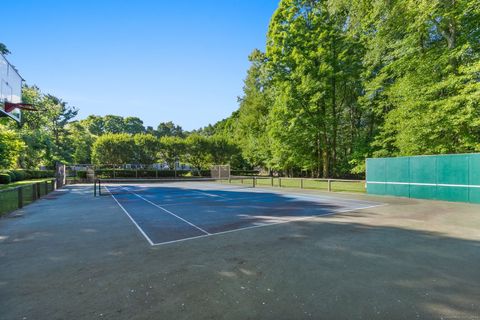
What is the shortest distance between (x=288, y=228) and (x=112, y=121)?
3927 inches

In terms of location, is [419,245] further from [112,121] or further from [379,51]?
[112,121]

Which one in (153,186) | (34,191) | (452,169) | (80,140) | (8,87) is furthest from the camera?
(80,140)

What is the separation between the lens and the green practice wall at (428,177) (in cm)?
1205

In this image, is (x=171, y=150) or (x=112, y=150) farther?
(x=171, y=150)

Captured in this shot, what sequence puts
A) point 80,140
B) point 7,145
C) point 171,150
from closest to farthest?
point 7,145 → point 171,150 → point 80,140

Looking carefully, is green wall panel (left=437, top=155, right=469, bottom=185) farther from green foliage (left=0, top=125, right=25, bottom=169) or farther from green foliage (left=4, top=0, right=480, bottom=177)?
green foliage (left=0, top=125, right=25, bottom=169)

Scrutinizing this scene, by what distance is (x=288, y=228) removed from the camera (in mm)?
7738

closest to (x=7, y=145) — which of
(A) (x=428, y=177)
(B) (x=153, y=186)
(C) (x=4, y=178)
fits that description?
(C) (x=4, y=178)

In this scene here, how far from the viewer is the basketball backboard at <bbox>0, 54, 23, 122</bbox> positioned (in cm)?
1088

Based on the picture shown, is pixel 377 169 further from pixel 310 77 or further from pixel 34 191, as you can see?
pixel 34 191

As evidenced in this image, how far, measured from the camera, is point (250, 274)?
4410 millimetres

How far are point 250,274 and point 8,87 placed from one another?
14.1 m

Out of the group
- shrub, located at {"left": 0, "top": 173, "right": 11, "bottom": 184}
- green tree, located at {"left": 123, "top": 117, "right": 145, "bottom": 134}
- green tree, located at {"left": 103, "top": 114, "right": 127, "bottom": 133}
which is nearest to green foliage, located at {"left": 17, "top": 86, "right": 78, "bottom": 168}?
shrub, located at {"left": 0, "top": 173, "right": 11, "bottom": 184}

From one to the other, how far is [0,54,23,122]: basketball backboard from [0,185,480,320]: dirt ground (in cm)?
630
